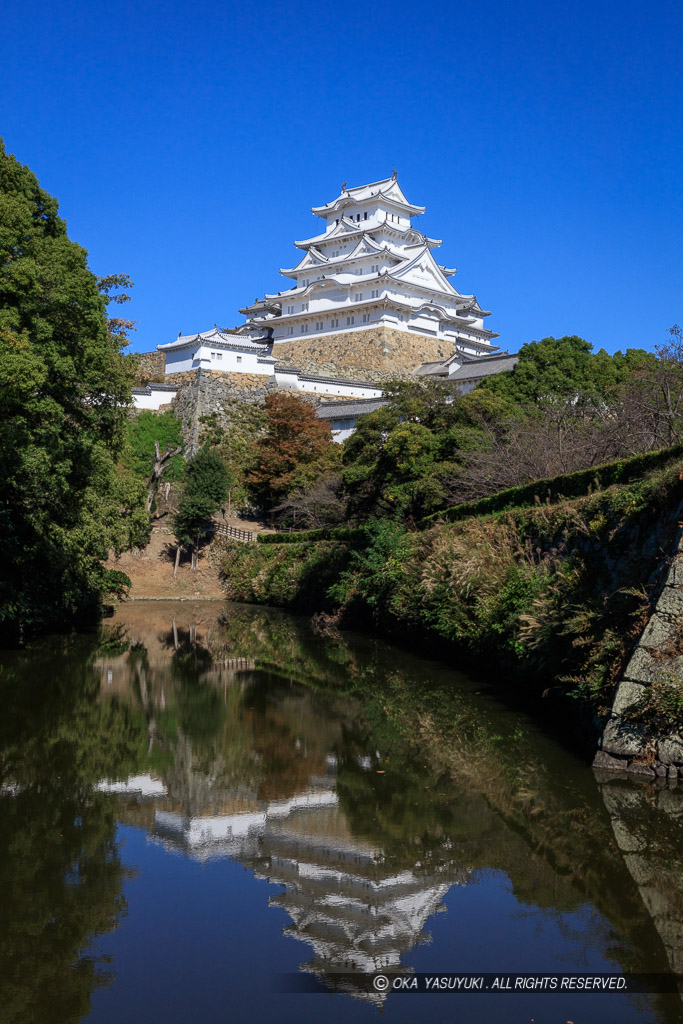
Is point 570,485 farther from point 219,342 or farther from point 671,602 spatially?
point 219,342

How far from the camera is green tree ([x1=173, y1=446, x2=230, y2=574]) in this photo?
31.1m

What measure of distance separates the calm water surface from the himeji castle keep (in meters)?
28.2

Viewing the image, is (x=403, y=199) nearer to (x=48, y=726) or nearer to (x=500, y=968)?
(x=48, y=726)

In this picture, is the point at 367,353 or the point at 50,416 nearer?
the point at 50,416

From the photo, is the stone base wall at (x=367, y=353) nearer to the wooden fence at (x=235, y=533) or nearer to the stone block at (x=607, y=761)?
the wooden fence at (x=235, y=533)

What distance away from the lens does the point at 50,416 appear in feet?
52.7

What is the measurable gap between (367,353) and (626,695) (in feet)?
124

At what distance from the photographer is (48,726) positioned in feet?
33.2

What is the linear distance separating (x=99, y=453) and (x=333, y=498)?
11.6 m

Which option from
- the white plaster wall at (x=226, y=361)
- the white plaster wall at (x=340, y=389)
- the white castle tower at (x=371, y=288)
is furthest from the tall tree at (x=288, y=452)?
the white castle tower at (x=371, y=288)

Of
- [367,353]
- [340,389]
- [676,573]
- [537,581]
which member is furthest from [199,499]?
[676,573]

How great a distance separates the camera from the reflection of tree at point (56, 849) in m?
4.38

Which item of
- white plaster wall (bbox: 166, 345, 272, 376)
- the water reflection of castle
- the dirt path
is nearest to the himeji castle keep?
white plaster wall (bbox: 166, 345, 272, 376)

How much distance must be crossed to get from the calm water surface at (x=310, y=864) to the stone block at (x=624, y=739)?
0.31 meters
